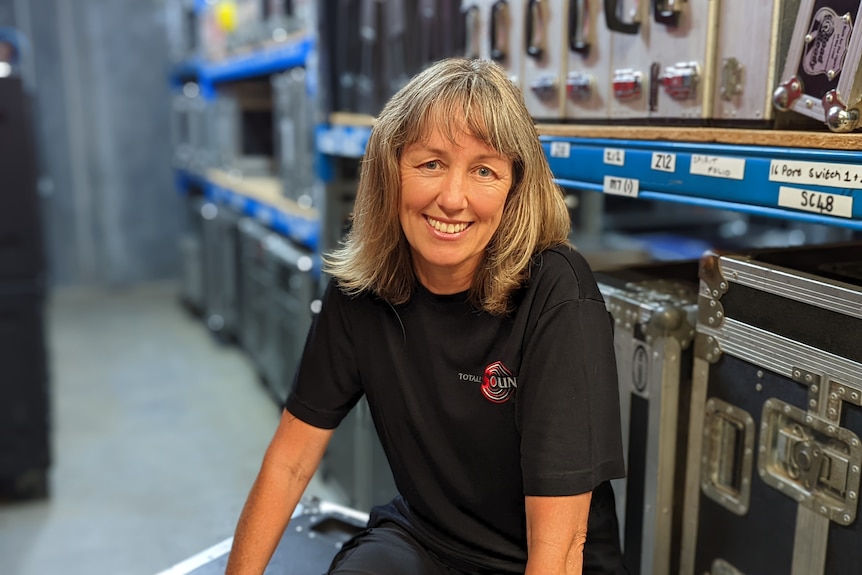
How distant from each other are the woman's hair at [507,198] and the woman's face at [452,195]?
15 millimetres

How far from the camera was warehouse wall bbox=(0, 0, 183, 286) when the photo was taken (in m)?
5.82

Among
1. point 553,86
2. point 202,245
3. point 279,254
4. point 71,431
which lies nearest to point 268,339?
point 279,254

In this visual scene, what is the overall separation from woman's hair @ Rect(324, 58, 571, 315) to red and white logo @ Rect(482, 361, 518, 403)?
0.29ft

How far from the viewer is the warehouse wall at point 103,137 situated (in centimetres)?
582

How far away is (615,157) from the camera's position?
1.46 metres

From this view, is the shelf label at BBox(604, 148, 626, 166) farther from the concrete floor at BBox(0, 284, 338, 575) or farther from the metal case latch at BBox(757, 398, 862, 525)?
the concrete floor at BBox(0, 284, 338, 575)

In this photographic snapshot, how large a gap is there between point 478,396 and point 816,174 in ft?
1.89

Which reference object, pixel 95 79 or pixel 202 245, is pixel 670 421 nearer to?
pixel 202 245

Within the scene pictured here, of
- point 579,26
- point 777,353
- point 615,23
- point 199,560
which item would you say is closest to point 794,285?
point 777,353

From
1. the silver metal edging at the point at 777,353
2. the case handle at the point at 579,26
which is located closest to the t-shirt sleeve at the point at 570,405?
the silver metal edging at the point at 777,353

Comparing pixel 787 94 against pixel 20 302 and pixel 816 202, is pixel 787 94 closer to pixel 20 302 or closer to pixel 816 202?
pixel 816 202

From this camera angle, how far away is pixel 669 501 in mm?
1449

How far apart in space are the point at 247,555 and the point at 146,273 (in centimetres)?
534

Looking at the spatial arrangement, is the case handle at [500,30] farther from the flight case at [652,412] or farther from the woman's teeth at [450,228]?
the woman's teeth at [450,228]
